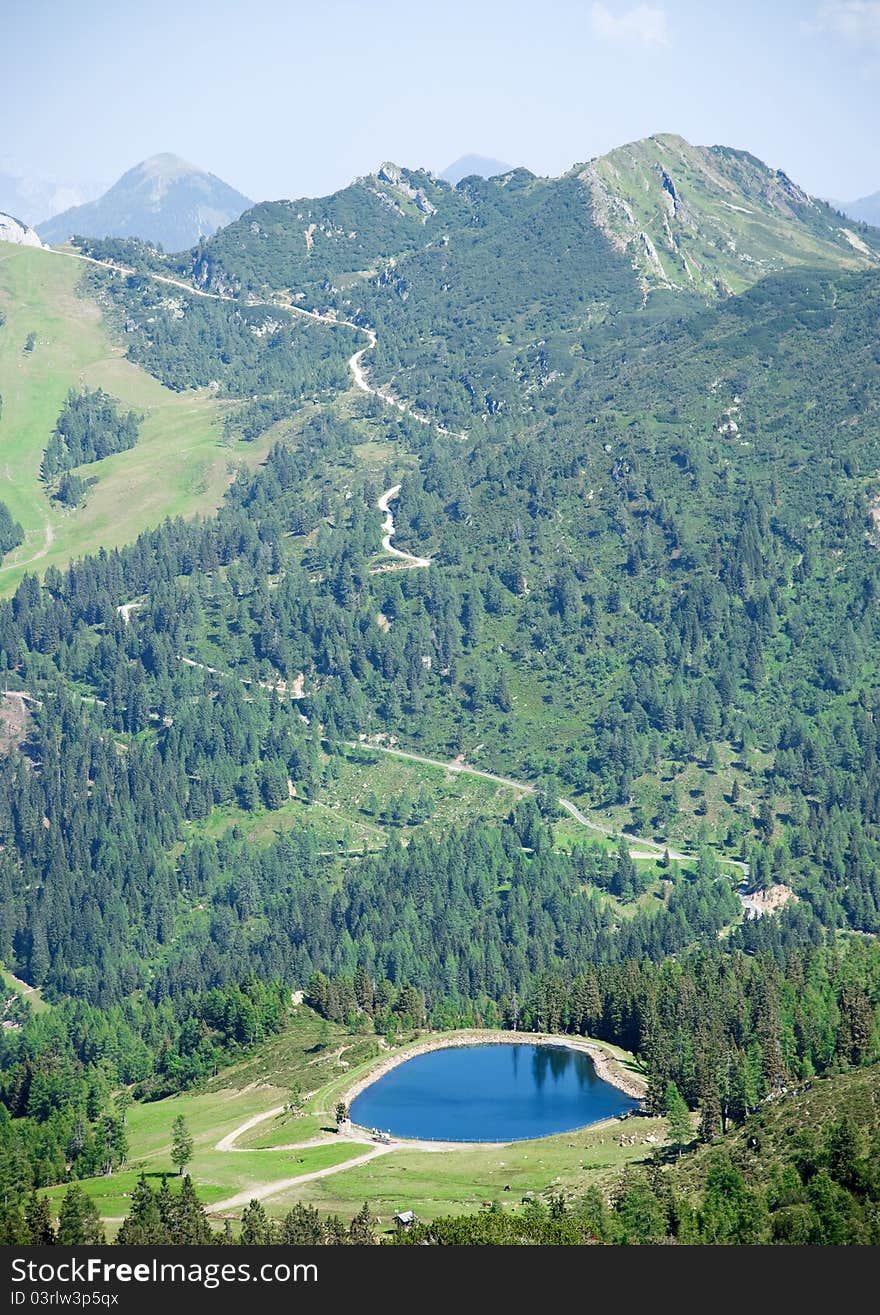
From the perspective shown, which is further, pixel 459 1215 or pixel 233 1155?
pixel 233 1155

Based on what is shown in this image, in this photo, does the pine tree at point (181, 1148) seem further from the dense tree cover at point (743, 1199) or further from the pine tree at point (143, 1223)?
the dense tree cover at point (743, 1199)

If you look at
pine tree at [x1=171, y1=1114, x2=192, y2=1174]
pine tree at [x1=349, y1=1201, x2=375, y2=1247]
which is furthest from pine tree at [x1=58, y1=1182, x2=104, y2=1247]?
pine tree at [x1=349, y1=1201, x2=375, y2=1247]

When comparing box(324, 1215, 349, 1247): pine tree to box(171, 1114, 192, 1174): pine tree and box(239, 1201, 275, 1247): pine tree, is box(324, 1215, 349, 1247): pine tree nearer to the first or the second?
box(239, 1201, 275, 1247): pine tree

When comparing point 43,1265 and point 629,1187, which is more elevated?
point 43,1265

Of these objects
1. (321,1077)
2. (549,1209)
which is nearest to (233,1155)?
(321,1077)

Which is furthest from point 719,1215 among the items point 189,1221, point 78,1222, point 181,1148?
point 181,1148

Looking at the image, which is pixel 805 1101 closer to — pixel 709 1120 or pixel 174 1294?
pixel 709 1120

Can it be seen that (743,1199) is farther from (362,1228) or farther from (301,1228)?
(301,1228)

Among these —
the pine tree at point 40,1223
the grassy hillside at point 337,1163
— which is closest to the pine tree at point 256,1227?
the grassy hillside at point 337,1163
